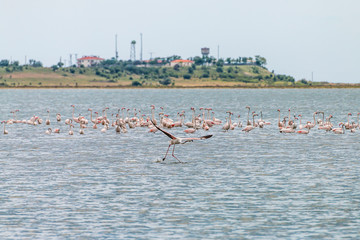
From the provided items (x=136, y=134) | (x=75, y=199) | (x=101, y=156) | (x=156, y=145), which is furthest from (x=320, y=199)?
(x=136, y=134)

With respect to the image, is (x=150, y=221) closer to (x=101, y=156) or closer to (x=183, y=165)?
(x=183, y=165)

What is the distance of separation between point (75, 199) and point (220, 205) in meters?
5.24

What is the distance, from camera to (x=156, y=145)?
45.3 m

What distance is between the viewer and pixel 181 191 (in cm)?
2755

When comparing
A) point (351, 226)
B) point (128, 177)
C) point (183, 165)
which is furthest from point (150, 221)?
point (183, 165)

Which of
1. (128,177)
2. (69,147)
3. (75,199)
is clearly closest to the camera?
(75,199)

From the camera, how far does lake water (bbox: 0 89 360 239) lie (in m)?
21.7

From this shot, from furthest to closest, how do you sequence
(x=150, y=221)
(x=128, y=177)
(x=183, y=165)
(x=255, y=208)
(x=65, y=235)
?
(x=183, y=165) → (x=128, y=177) → (x=255, y=208) → (x=150, y=221) → (x=65, y=235)

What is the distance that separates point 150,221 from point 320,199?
6.76m

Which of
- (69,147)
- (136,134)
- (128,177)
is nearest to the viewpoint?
(128,177)

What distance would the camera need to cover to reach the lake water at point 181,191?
21.7m

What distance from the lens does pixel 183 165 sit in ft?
116

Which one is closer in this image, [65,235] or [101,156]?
[65,235]

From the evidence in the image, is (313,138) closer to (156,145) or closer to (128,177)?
(156,145)
